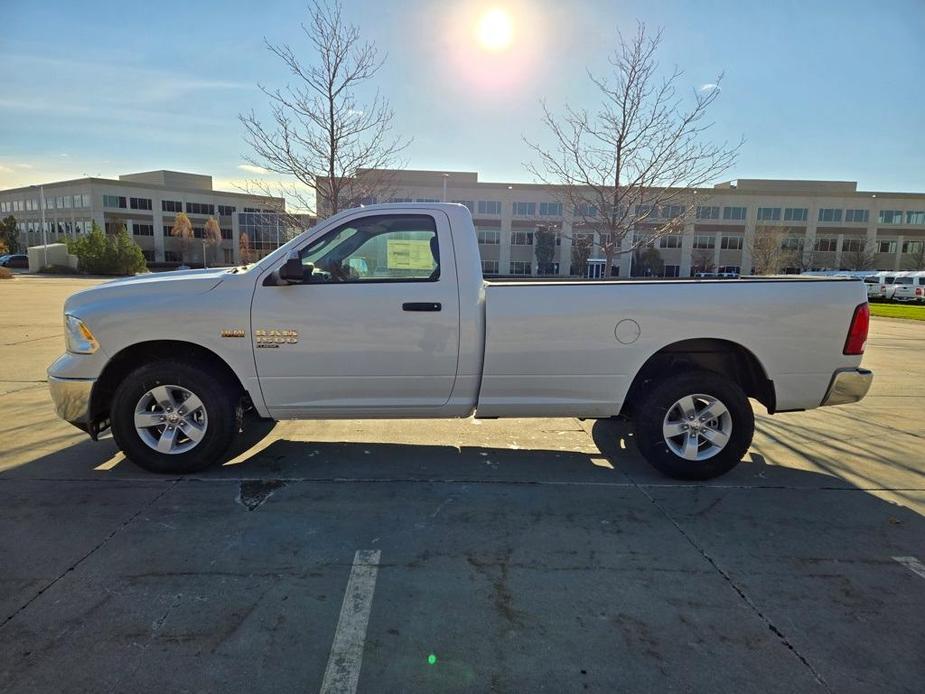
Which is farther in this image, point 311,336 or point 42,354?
point 42,354

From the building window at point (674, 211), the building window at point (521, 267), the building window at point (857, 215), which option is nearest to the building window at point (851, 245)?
the building window at point (857, 215)

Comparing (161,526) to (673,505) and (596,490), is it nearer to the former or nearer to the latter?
(596,490)

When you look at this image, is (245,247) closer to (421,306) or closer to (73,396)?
(73,396)

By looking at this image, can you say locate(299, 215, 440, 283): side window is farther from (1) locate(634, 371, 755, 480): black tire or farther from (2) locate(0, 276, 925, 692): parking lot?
(1) locate(634, 371, 755, 480): black tire

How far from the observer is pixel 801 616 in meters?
2.71

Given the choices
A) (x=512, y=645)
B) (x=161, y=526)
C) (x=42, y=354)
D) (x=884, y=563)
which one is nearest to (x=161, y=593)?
(x=161, y=526)

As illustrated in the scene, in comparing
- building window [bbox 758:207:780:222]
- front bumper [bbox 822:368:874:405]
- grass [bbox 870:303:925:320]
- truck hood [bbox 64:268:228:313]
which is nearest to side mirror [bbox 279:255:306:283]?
truck hood [bbox 64:268:228:313]

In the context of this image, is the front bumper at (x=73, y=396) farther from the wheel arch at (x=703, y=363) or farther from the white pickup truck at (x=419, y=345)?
the wheel arch at (x=703, y=363)

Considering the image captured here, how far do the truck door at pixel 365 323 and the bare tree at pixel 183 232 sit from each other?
8953cm

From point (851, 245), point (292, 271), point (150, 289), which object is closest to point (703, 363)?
point (292, 271)

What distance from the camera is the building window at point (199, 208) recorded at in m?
89.9

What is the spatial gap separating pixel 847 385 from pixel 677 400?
1370 millimetres

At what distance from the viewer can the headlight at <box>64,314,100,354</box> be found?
412cm

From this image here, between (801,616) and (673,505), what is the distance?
126 cm
